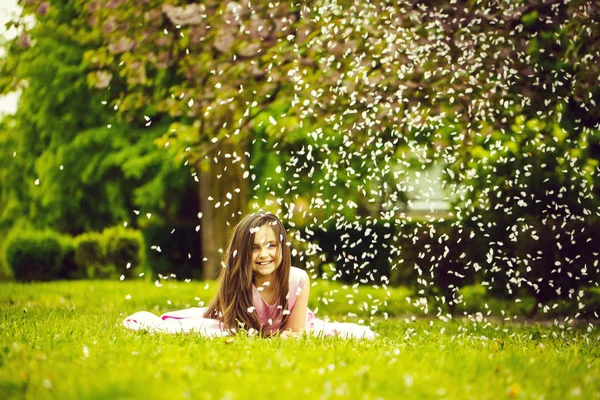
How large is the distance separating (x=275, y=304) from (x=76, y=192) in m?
10.9

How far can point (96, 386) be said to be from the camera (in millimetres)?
3152

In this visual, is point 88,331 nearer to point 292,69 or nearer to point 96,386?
point 96,386

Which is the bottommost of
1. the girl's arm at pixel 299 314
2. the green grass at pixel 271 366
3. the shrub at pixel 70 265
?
the shrub at pixel 70 265

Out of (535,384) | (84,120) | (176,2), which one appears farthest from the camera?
(84,120)

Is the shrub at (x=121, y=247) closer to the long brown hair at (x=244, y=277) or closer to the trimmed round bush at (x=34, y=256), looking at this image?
the trimmed round bush at (x=34, y=256)

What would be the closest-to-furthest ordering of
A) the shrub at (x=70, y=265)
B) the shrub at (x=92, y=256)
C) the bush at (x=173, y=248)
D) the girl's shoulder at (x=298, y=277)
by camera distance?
the girl's shoulder at (x=298, y=277), the bush at (x=173, y=248), the shrub at (x=92, y=256), the shrub at (x=70, y=265)

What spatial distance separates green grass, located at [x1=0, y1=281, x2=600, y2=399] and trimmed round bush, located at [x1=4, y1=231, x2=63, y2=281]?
27.9ft

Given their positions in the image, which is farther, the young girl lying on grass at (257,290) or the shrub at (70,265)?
the shrub at (70,265)

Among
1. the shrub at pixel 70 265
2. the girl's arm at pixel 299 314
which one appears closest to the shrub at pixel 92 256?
the shrub at pixel 70 265

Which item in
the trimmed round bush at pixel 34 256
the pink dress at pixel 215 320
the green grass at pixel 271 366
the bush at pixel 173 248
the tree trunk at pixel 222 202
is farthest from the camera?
the trimmed round bush at pixel 34 256

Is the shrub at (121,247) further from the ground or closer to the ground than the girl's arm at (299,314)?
closer to the ground

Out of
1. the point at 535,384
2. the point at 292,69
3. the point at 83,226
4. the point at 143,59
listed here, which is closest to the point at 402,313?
the point at 292,69

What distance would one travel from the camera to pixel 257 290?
5.62m

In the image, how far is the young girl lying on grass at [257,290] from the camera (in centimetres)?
546
